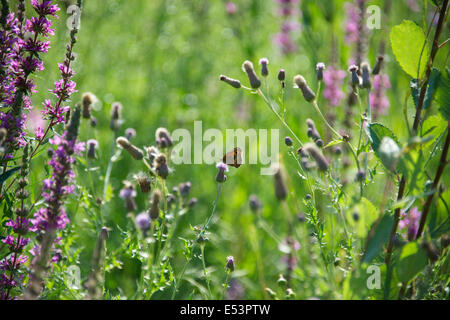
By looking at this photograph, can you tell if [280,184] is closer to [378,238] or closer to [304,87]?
[378,238]

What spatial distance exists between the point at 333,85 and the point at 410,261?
7.40 feet

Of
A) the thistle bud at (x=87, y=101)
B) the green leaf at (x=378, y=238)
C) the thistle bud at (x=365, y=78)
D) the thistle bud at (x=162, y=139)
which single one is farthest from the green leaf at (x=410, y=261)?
the thistle bud at (x=87, y=101)

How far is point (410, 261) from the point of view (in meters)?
1.10

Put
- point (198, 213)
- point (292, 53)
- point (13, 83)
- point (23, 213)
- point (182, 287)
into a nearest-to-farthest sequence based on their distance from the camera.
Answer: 1. point (23, 213)
2. point (13, 83)
3. point (182, 287)
4. point (198, 213)
5. point (292, 53)

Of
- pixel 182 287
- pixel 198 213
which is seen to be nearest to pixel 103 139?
pixel 198 213

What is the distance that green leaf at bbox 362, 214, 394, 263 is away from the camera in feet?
3.38

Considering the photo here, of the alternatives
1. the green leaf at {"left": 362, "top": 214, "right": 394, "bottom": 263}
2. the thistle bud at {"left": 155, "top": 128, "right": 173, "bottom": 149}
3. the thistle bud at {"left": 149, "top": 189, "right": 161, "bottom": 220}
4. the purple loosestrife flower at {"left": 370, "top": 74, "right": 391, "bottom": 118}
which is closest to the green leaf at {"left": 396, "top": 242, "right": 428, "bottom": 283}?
the green leaf at {"left": 362, "top": 214, "right": 394, "bottom": 263}

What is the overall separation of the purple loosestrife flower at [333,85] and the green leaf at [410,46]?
6.27 ft

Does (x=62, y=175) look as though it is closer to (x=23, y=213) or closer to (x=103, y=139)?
(x=23, y=213)

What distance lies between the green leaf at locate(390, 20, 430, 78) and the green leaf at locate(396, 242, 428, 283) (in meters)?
0.48

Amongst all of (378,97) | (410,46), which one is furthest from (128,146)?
(378,97)

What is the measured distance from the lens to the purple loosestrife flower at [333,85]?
3.17m

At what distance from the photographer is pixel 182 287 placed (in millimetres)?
2500
